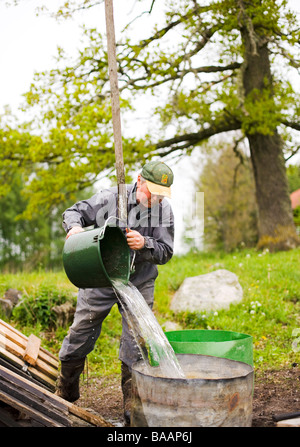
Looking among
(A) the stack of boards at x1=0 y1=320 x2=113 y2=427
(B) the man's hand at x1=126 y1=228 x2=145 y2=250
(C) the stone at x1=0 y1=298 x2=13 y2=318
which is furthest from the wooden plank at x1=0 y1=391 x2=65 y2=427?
(C) the stone at x1=0 y1=298 x2=13 y2=318

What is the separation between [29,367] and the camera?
365 cm

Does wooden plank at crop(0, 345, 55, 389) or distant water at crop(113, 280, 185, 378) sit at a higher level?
distant water at crop(113, 280, 185, 378)

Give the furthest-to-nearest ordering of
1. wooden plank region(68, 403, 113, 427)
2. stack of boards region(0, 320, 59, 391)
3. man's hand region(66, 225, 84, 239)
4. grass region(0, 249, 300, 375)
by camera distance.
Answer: grass region(0, 249, 300, 375) < stack of boards region(0, 320, 59, 391) < man's hand region(66, 225, 84, 239) < wooden plank region(68, 403, 113, 427)

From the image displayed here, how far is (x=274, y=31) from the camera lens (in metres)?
8.87

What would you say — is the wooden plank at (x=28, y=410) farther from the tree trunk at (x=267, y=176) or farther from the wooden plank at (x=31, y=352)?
the tree trunk at (x=267, y=176)

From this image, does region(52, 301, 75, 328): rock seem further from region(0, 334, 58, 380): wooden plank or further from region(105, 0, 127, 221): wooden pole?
region(105, 0, 127, 221): wooden pole

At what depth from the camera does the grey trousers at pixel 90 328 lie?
3.44 metres

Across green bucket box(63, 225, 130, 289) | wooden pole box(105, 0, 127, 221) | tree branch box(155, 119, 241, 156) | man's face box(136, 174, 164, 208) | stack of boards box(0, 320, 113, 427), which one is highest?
tree branch box(155, 119, 241, 156)

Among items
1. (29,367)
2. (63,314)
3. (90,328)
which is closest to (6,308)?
(63,314)

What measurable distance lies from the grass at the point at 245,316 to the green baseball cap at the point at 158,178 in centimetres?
216

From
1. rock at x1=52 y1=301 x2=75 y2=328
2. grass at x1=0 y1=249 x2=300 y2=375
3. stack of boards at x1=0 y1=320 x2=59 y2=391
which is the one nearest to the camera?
stack of boards at x1=0 y1=320 x2=59 y2=391

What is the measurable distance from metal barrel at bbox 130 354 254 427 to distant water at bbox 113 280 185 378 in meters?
0.47

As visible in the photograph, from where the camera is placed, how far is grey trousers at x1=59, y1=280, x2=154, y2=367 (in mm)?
3439

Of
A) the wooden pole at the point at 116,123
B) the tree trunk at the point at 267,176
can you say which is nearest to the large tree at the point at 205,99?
the tree trunk at the point at 267,176
